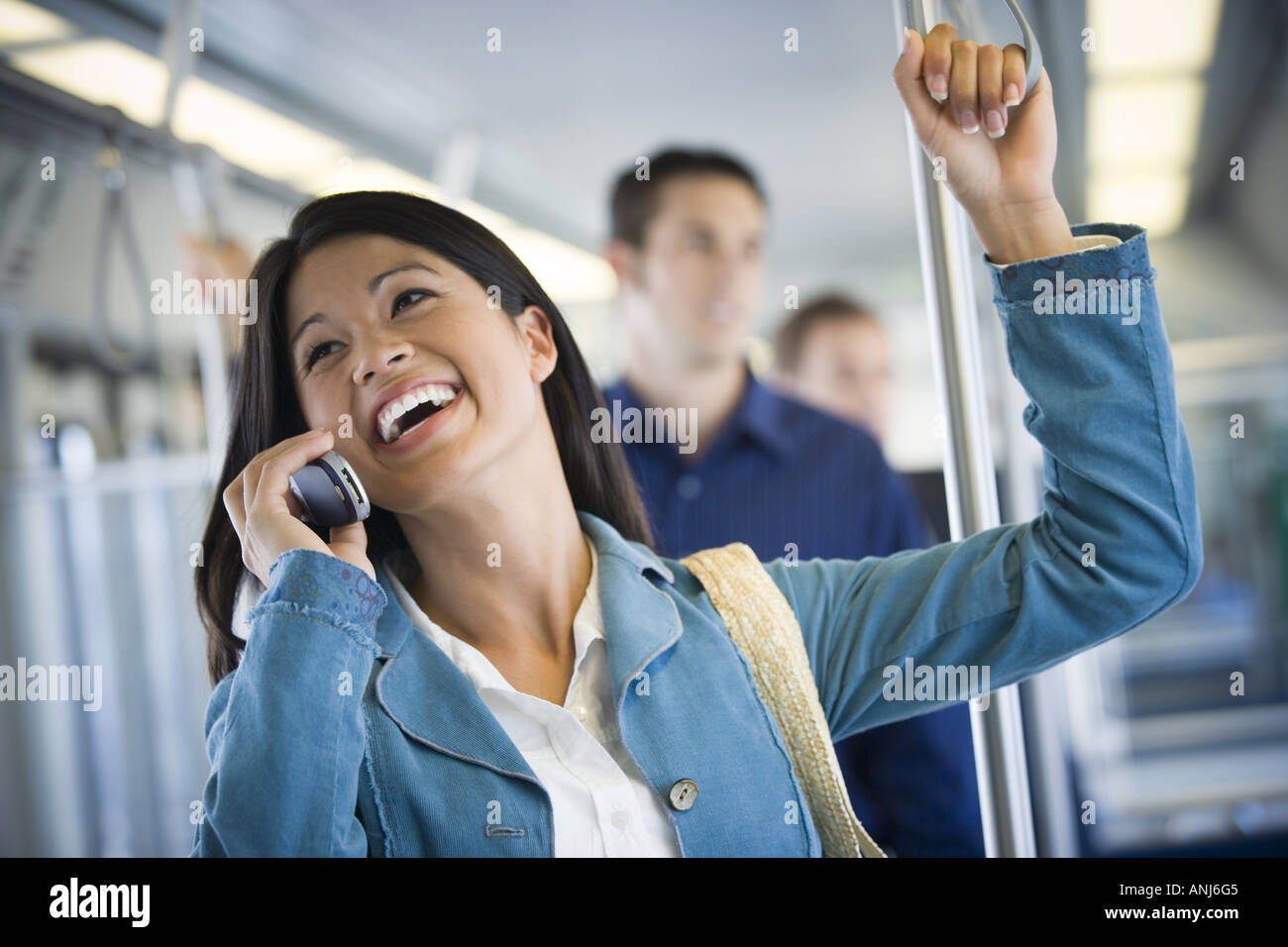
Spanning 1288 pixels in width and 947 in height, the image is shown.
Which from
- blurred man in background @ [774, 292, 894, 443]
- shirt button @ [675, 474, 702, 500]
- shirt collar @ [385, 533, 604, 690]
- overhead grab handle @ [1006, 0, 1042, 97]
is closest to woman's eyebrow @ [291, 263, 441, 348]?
shirt collar @ [385, 533, 604, 690]

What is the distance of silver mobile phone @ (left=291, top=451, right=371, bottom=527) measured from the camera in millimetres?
802

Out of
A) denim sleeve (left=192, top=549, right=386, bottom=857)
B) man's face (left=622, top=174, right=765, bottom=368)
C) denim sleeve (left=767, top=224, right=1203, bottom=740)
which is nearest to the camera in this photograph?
denim sleeve (left=192, top=549, right=386, bottom=857)

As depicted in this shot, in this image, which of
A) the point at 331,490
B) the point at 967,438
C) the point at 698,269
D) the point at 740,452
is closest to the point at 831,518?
the point at 740,452

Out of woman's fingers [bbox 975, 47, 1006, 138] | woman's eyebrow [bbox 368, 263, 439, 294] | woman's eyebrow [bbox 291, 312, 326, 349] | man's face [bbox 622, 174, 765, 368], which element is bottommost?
woman's eyebrow [bbox 291, 312, 326, 349]

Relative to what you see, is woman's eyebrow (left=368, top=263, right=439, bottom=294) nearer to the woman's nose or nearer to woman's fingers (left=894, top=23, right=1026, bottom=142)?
the woman's nose

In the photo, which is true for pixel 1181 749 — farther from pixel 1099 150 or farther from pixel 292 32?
pixel 292 32

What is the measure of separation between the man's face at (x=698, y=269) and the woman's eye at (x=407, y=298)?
0.85 metres

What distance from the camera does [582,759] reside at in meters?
0.81

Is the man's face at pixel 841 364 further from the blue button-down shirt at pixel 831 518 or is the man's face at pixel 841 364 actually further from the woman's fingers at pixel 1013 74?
the woman's fingers at pixel 1013 74

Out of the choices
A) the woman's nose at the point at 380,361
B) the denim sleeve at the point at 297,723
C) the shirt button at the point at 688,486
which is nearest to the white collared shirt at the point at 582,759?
the denim sleeve at the point at 297,723

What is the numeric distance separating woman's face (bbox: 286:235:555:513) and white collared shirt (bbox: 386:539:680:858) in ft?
0.47

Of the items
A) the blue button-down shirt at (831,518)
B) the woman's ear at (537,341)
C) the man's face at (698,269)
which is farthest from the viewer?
the man's face at (698,269)

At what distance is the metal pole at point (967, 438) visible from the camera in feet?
3.19

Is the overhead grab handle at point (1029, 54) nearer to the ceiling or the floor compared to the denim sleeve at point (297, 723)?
nearer to the ceiling
